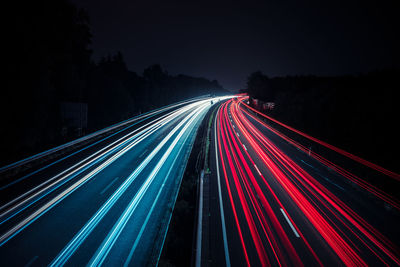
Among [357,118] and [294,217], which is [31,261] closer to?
[294,217]

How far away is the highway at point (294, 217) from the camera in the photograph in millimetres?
7352

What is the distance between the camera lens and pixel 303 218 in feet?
31.5

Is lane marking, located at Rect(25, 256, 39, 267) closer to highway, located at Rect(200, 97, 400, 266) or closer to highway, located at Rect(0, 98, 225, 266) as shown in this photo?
highway, located at Rect(0, 98, 225, 266)

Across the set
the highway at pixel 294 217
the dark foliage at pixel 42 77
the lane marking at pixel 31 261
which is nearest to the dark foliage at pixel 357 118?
the highway at pixel 294 217

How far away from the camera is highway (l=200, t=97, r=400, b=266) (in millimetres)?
7352

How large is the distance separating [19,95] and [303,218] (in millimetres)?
23848

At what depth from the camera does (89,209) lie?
372 inches

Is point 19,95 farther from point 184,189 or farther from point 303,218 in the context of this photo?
point 303,218

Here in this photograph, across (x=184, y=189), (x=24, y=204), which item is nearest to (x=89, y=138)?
(x=24, y=204)

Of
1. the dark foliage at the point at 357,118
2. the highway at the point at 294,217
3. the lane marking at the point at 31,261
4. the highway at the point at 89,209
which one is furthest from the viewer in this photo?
the dark foliage at the point at 357,118

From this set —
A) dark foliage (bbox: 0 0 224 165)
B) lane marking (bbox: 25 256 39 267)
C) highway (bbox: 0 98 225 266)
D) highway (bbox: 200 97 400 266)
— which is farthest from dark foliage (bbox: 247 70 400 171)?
dark foliage (bbox: 0 0 224 165)

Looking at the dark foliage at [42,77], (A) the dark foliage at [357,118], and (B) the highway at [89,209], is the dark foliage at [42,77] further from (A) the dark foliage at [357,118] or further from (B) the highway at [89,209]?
(A) the dark foliage at [357,118]

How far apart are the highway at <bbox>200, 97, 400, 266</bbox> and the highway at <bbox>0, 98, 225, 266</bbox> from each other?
2.67 metres

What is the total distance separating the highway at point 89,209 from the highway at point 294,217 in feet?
8.75
